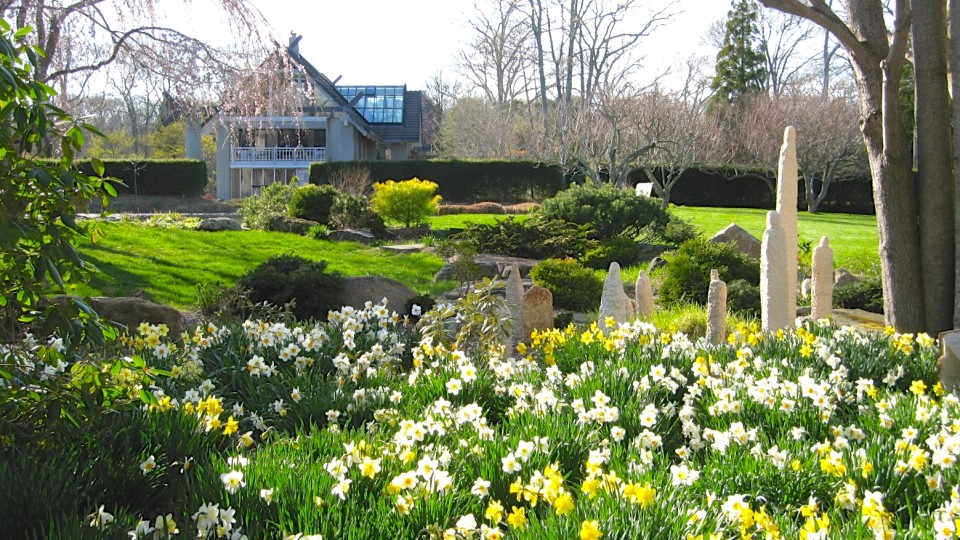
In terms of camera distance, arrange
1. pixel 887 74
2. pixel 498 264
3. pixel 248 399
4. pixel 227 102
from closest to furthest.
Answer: pixel 248 399 → pixel 887 74 → pixel 498 264 → pixel 227 102

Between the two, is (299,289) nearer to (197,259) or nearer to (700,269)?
(197,259)

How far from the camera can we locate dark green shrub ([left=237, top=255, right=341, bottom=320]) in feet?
29.0

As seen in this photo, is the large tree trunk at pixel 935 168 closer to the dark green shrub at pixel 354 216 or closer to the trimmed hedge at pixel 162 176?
the dark green shrub at pixel 354 216

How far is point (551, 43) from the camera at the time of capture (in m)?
38.2

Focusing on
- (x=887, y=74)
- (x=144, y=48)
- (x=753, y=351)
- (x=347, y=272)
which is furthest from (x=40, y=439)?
(x=144, y=48)

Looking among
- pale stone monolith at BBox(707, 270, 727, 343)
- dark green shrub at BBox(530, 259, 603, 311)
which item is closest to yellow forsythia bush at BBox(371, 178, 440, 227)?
dark green shrub at BBox(530, 259, 603, 311)

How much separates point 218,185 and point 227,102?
26.5m

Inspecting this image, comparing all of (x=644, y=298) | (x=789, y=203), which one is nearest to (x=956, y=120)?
(x=789, y=203)

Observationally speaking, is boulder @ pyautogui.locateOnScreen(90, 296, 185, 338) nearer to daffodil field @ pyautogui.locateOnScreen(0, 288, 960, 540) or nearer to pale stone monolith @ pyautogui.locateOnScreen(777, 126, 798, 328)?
daffodil field @ pyautogui.locateOnScreen(0, 288, 960, 540)

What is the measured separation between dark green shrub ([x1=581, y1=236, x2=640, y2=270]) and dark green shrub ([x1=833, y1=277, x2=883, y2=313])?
4008 mm

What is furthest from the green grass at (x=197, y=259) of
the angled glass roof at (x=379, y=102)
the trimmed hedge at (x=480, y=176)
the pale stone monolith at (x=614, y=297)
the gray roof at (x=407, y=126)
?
the angled glass roof at (x=379, y=102)

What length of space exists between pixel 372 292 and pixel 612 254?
571cm

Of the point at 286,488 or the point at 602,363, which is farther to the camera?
the point at 602,363

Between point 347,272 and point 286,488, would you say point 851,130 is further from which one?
point 286,488
